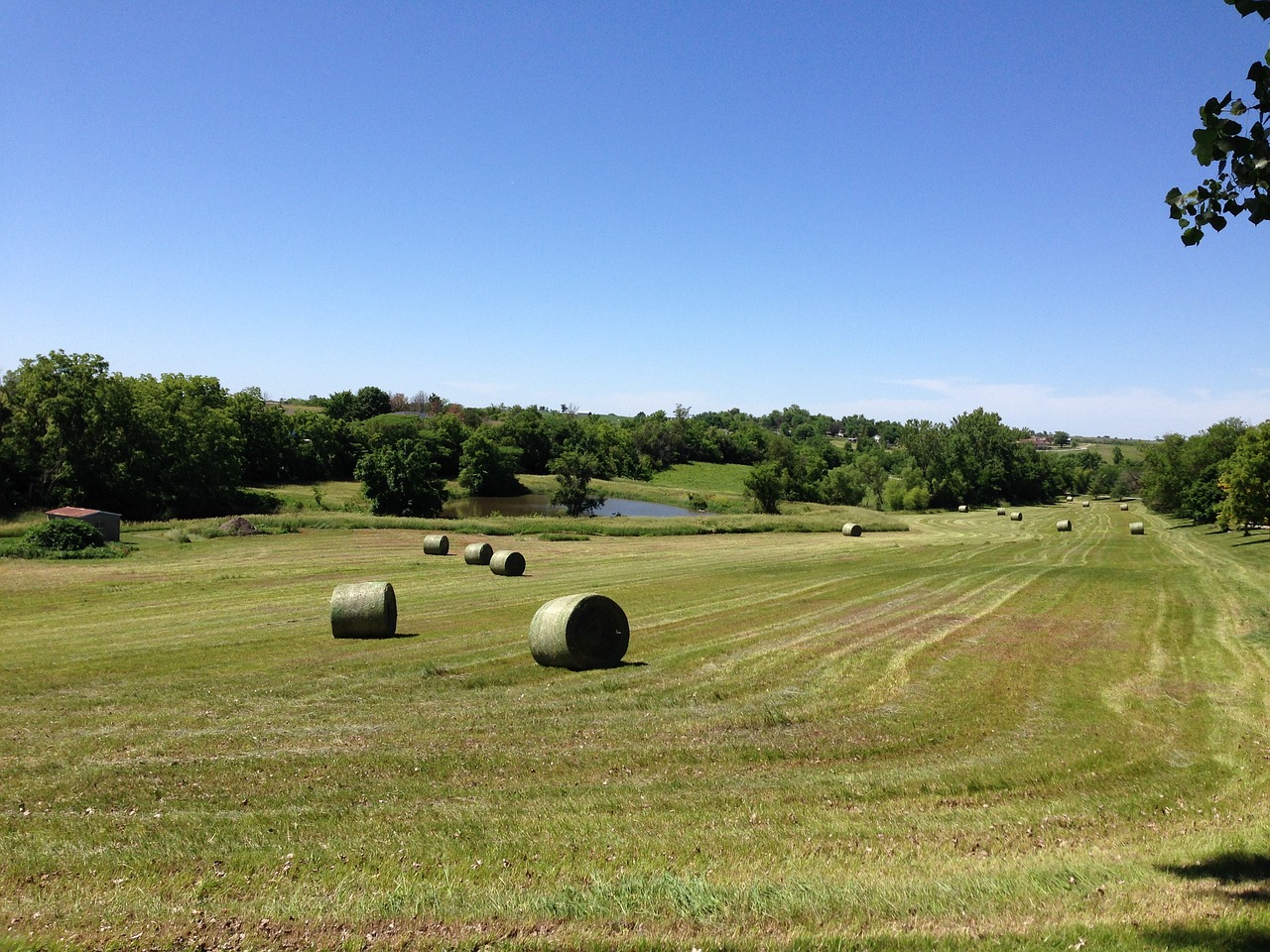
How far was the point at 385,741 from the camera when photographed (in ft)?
37.3

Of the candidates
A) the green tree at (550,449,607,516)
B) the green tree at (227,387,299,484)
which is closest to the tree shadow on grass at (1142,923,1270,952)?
the green tree at (550,449,607,516)

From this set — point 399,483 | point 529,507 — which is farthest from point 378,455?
point 529,507

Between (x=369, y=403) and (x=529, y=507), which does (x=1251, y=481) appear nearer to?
(x=529, y=507)

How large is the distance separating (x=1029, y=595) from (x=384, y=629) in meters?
21.4

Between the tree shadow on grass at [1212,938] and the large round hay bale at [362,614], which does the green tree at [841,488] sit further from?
the tree shadow on grass at [1212,938]

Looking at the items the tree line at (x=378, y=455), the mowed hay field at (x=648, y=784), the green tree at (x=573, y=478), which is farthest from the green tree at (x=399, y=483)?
the mowed hay field at (x=648, y=784)

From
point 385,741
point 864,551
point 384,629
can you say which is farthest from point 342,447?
point 385,741

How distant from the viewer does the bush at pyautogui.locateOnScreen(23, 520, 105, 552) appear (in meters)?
45.4

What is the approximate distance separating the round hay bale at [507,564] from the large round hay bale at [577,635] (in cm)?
2065

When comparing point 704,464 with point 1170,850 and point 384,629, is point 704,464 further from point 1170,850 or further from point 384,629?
point 1170,850

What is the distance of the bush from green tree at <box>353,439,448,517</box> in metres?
31.8

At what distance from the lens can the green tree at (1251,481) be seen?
164 feet

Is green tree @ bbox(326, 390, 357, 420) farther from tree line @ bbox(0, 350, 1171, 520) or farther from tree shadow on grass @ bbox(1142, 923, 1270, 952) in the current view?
tree shadow on grass @ bbox(1142, 923, 1270, 952)

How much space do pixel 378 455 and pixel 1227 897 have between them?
80.0 metres
